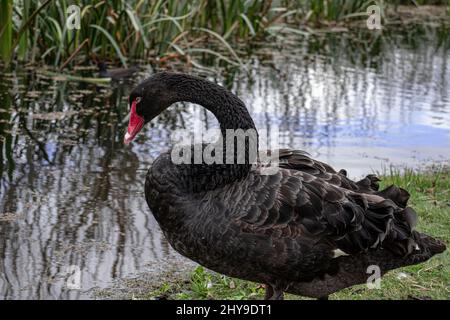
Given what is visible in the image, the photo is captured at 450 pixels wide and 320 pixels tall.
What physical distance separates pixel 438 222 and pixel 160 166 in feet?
5.58

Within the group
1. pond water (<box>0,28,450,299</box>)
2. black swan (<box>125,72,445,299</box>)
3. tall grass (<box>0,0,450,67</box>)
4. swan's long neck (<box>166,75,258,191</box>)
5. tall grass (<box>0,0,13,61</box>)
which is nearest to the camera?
black swan (<box>125,72,445,299</box>)

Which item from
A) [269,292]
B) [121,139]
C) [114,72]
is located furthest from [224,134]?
[114,72]

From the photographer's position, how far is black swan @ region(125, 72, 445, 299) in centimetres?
263

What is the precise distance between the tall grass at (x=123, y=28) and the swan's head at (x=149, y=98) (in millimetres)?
3072

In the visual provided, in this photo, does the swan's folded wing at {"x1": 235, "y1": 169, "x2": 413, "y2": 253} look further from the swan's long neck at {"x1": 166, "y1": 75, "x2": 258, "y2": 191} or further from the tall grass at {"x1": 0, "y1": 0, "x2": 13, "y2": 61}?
the tall grass at {"x1": 0, "y1": 0, "x2": 13, "y2": 61}

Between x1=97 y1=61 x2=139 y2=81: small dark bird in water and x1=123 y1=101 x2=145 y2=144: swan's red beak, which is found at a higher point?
x1=123 y1=101 x2=145 y2=144: swan's red beak

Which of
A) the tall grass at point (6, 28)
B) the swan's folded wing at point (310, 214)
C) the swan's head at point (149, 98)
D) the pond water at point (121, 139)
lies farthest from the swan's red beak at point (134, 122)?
the tall grass at point (6, 28)

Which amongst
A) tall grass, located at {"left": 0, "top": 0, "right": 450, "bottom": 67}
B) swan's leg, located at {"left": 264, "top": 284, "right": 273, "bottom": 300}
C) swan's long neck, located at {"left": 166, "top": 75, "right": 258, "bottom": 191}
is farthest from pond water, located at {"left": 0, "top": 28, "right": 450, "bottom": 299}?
swan's long neck, located at {"left": 166, "top": 75, "right": 258, "bottom": 191}

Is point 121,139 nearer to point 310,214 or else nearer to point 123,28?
point 123,28

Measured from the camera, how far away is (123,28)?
7.08 meters

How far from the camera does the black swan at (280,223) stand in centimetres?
263

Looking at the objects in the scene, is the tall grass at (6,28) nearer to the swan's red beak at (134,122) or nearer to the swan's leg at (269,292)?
the swan's red beak at (134,122)

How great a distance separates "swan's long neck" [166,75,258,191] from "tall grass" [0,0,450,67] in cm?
312

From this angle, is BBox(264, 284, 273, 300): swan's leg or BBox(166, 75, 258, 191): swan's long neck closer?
BBox(166, 75, 258, 191): swan's long neck
